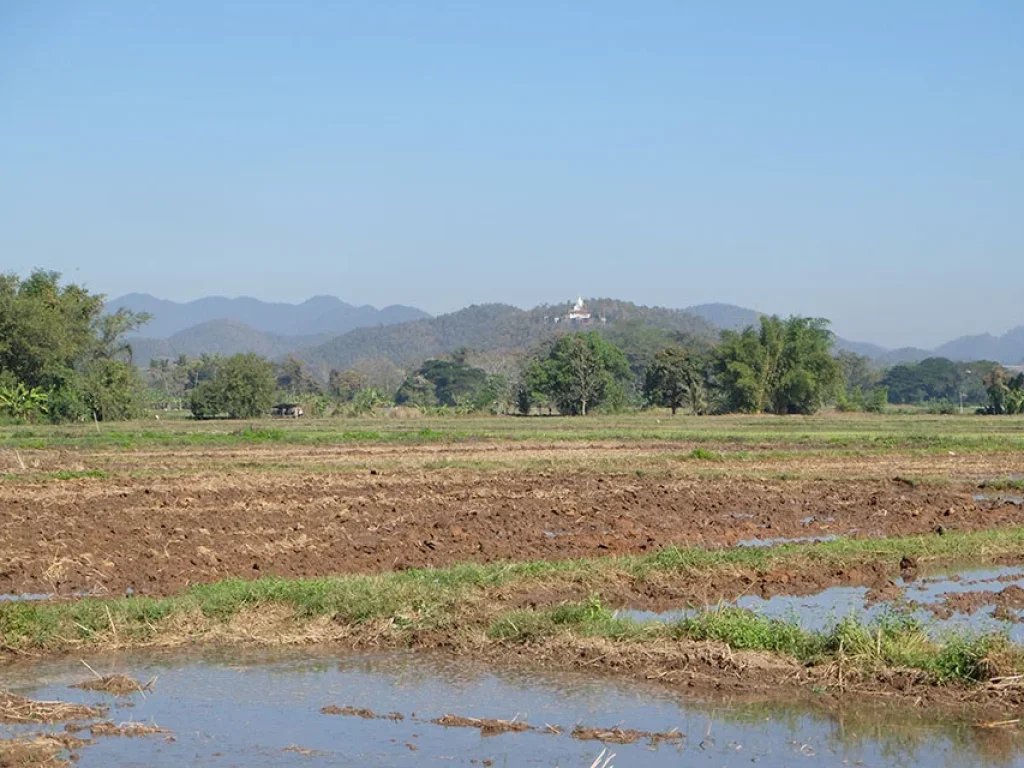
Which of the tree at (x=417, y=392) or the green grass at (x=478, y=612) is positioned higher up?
the tree at (x=417, y=392)

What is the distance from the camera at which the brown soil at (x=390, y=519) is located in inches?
558

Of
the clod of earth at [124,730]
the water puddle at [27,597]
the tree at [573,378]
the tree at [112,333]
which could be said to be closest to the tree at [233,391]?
the tree at [112,333]

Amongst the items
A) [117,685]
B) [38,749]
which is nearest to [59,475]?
[117,685]

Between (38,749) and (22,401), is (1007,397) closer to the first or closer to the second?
→ (22,401)

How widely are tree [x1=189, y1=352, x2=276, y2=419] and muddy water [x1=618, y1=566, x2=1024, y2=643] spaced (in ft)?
214

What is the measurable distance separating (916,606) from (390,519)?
8599mm

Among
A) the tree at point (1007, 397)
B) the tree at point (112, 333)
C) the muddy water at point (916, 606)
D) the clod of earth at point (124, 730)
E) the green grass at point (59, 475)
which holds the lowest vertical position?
the clod of earth at point (124, 730)

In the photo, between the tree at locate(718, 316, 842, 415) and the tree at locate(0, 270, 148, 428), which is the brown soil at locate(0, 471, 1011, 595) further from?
the tree at locate(718, 316, 842, 415)

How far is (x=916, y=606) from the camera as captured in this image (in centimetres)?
A: 1202

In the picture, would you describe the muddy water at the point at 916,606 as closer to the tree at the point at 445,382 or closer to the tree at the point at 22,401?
the tree at the point at 22,401

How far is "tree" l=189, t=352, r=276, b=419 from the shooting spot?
75.4 m

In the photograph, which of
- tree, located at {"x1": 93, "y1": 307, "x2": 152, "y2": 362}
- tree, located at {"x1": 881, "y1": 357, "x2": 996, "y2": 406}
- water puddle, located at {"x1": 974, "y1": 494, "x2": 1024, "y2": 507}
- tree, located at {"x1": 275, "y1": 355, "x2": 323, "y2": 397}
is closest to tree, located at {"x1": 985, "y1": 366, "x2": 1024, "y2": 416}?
tree, located at {"x1": 93, "y1": 307, "x2": 152, "y2": 362}

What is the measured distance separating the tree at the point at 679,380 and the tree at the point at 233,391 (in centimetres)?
2662

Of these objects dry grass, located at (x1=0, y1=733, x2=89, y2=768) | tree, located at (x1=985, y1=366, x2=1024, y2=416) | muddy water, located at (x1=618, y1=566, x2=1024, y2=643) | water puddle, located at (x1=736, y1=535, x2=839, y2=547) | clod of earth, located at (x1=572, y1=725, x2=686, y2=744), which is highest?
tree, located at (x1=985, y1=366, x2=1024, y2=416)
